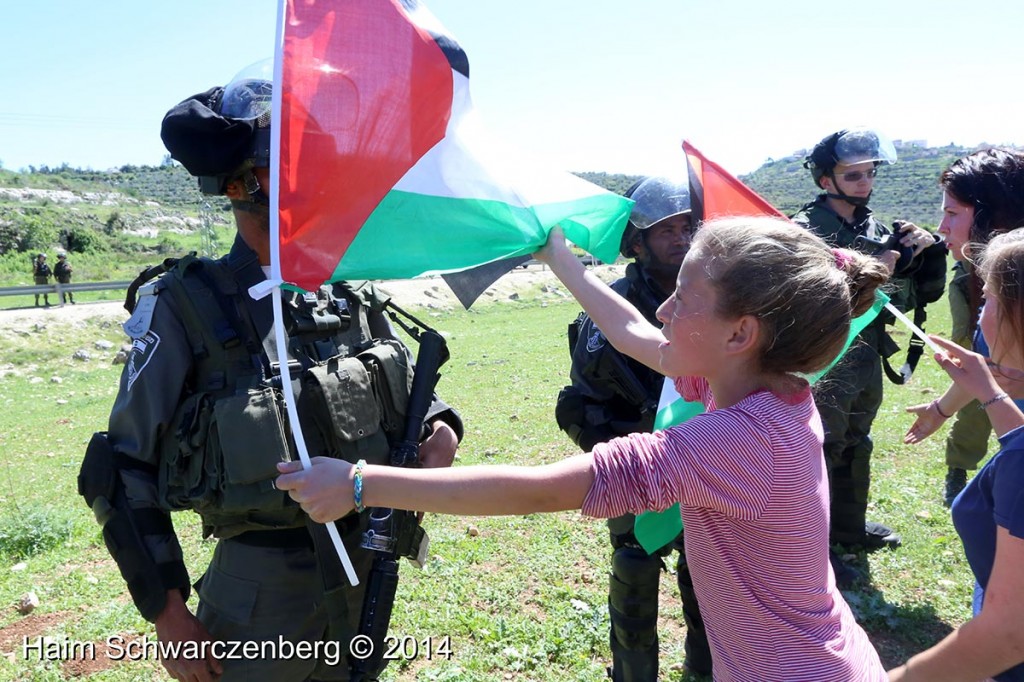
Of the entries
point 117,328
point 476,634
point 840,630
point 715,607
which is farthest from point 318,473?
point 117,328

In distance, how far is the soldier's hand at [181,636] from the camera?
2.31 meters

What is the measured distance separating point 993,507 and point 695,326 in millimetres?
851

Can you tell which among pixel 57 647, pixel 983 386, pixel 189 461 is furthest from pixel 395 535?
pixel 57 647

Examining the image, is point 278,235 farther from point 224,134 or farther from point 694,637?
point 694,637

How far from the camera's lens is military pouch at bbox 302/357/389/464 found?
243cm

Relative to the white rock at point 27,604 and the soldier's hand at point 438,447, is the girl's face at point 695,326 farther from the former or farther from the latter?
the white rock at point 27,604

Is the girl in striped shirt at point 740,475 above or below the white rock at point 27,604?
above

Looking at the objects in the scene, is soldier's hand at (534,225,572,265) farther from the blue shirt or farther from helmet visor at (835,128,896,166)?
helmet visor at (835,128,896,166)

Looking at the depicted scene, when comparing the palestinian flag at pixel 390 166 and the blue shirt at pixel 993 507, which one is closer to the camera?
the blue shirt at pixel 993 507

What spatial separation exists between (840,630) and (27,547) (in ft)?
19.7

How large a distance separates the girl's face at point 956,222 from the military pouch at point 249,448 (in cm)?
264

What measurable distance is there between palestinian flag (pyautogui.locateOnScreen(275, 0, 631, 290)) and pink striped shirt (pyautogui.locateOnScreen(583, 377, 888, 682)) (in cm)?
102

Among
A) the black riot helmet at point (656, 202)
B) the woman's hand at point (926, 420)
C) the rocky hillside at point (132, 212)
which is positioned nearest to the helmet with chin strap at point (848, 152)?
the black riot helmet at point (656, 202)

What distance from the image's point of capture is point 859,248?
5008mm
